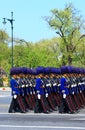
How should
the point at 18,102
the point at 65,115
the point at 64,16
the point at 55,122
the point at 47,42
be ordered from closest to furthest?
1. the point at 55,122
2. the point at 65,115
3. the point at 18,102
4. the point at 64,16
5. the point at 47,42

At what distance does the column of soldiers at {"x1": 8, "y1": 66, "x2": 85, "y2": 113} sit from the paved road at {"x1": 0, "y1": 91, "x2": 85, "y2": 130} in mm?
547

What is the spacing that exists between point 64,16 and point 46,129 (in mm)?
42699

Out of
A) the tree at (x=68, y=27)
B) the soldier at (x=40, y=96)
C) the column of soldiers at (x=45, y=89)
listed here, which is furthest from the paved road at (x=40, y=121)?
the tree at (x=68, y=27)

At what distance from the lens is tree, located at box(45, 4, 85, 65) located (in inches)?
2223

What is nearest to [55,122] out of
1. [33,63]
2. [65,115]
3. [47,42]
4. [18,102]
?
[65,115]

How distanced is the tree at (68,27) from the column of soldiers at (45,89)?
3456 centimetres

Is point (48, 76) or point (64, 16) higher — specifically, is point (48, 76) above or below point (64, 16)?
below

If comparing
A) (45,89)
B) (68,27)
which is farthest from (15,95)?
(68,27)

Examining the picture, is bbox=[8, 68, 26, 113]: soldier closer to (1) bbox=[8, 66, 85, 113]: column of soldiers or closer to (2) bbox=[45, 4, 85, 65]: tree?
(1) bbox=[8, 66, 85, 113]: column of soldiers

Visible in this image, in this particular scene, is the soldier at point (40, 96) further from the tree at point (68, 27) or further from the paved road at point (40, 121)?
the tree at point (68, 27)

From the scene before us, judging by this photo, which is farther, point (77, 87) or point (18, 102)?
point (77, 87)

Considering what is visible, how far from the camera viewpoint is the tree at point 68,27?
56469 mm

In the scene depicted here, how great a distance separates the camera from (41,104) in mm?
20328

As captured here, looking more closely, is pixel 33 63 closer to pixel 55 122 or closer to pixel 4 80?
pixel 4 80
